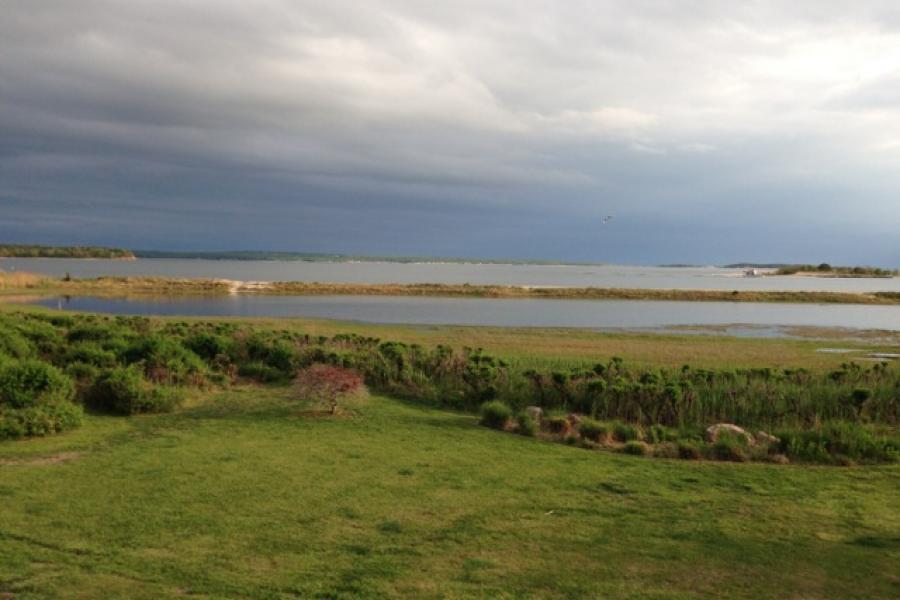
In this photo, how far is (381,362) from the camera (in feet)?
65.9

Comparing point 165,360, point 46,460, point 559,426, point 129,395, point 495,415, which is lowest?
point 46,460

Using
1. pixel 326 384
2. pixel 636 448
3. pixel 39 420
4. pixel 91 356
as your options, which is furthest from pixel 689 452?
pixel 91 356

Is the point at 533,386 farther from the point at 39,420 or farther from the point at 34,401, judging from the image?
the point at 34,401

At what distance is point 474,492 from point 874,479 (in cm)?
654

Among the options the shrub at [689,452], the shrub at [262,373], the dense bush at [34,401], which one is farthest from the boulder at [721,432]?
the dense bush at [34,401]

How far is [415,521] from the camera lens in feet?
28.5

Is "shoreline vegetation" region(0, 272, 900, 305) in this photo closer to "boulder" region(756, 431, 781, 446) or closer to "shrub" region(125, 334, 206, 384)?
"shrub" region(125, 334, 206, 384)

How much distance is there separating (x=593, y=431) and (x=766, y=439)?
3.27 m

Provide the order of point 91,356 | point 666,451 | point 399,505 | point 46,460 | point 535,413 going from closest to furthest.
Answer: point 399,505 < point 46,460 < point 666,451 < point 535,413 < point 91,356

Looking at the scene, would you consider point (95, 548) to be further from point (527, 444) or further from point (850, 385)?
point (850, 385)

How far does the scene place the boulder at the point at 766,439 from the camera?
13457 mm

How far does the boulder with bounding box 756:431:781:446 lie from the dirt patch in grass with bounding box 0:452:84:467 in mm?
12042

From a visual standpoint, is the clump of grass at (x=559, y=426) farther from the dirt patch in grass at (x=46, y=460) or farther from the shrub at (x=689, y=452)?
the dirt patch in grass at (x=46, y=460)

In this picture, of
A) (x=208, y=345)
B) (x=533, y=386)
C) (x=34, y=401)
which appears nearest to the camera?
(x=34, y=401)
